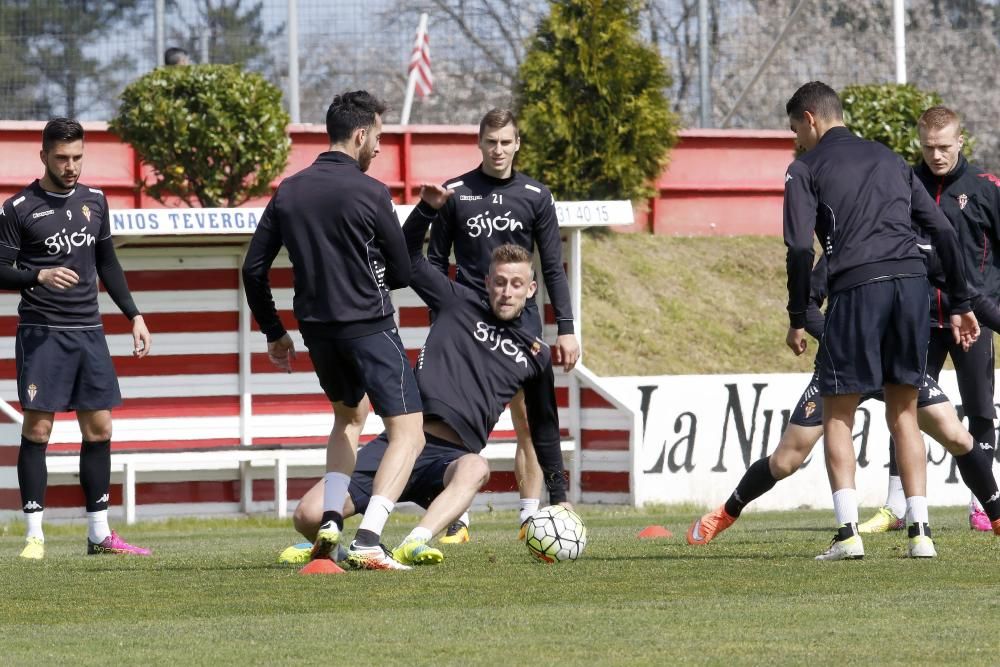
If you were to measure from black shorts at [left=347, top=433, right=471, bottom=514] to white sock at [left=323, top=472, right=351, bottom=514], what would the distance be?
0.40 feet

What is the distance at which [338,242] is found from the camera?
23.9ft

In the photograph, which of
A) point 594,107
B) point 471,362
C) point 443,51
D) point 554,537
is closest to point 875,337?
point 554,537

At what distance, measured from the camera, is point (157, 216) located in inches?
526

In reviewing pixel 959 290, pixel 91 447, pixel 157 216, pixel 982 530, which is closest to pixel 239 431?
pixel 157 216

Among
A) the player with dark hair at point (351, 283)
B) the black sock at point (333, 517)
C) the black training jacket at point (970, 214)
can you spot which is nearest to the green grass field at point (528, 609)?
the black sock at point (333, 517)

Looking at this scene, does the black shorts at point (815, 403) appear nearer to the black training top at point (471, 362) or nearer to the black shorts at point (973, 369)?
the black shorts at point (973, 369)

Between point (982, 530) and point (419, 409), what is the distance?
367 cm

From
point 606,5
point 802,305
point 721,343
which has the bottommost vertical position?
point 721,343

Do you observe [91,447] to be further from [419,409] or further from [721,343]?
[721,343]

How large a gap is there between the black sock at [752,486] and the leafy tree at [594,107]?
14.0 meters

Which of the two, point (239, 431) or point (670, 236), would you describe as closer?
point (239, 431)

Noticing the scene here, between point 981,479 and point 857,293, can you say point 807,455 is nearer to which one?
point 981,479

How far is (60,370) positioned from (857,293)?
4400 mm

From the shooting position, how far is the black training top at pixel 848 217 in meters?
7.35
